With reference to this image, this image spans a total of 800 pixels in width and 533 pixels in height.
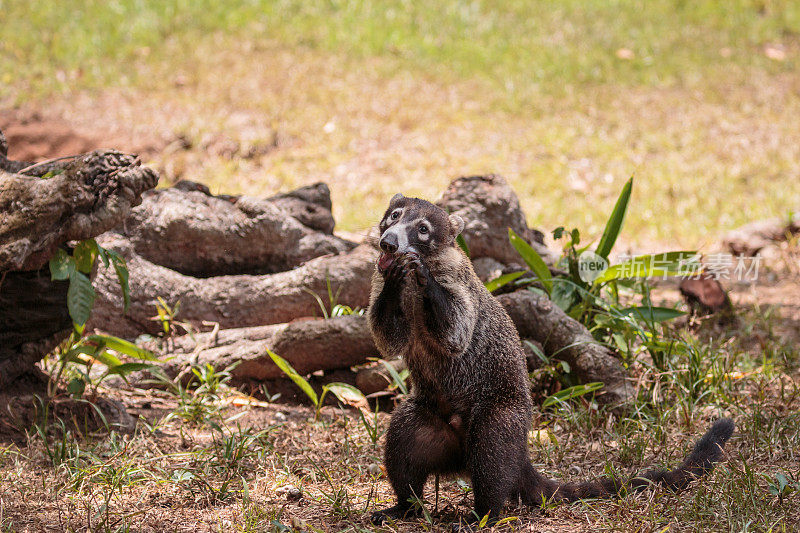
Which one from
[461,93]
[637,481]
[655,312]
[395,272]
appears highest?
[461,93]

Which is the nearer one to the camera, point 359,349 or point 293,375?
point 293,375

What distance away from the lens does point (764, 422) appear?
4.24 meters

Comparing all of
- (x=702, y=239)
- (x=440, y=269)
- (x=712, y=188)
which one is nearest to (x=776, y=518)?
(x=440, y=269)

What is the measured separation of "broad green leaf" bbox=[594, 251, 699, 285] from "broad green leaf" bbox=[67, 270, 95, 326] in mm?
3097

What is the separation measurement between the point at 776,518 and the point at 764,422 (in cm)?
117

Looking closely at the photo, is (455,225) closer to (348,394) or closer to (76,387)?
(348,394)

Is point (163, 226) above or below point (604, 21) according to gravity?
below

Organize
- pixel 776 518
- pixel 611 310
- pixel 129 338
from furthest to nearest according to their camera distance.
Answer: pixel 129 338, pixel 611 310, pixel 776 518

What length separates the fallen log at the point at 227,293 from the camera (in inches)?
209

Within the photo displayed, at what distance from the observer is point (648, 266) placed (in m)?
4.96

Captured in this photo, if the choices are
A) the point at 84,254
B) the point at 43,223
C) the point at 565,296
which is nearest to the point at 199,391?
the point at 84,254

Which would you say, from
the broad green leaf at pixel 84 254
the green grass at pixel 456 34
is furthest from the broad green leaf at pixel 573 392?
the green grass at pixel 456 34

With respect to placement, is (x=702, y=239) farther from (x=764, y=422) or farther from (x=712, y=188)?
(x=764, y=422)

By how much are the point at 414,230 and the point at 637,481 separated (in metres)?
1.56
